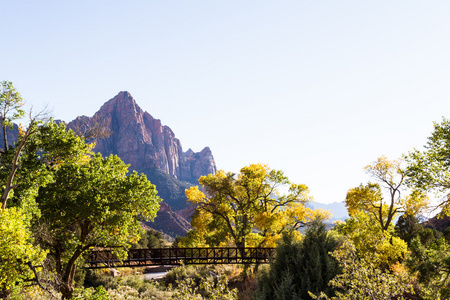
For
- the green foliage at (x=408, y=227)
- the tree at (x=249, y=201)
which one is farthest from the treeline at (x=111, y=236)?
the green foliage at (x=408, y=227)

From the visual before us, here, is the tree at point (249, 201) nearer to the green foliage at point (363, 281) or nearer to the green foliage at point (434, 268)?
the green foliage at point (434, 268)

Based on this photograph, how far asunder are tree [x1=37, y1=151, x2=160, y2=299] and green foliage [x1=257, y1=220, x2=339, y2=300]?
25.0 ft

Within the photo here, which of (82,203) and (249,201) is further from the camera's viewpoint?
(249,201)

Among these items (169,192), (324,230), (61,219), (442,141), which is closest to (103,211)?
(61,219)

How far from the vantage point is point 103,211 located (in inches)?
570

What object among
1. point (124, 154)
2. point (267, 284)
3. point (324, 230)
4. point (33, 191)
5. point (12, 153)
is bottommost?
point (267, 284)

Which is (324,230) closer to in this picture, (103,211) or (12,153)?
(103,211)

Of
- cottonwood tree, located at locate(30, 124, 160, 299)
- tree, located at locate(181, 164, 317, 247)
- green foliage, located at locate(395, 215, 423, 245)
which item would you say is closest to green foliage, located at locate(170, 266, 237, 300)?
cottonwood tree, located at locate(30, 124, 160, 299)

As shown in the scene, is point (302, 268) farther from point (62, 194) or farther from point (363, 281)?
point (62, 194)

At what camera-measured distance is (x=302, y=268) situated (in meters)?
10.5

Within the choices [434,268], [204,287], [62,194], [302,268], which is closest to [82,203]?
[62,194]

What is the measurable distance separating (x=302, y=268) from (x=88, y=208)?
32.2 ft

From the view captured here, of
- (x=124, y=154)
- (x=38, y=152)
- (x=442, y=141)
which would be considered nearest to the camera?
(x=442, y=141)

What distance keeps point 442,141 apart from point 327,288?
9.22 metres
